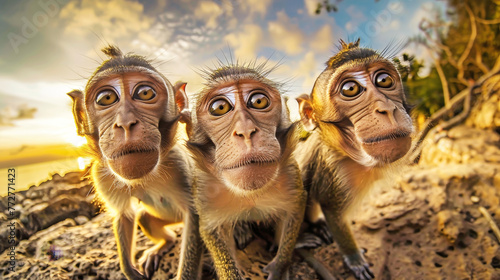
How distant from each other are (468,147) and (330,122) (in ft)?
17.7

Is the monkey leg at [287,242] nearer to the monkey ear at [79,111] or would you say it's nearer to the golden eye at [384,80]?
the golden eye at [384,80]

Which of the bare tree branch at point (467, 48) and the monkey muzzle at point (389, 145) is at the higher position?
the bare tree branch at point (467, 48)

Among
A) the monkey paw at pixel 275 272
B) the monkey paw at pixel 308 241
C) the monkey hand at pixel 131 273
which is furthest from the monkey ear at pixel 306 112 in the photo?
the monkey hand at pixel 131 273

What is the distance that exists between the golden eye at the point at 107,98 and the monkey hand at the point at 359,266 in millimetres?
2735

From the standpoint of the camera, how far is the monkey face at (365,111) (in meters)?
2.30

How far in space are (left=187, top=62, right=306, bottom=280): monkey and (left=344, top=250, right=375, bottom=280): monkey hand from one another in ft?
2.52

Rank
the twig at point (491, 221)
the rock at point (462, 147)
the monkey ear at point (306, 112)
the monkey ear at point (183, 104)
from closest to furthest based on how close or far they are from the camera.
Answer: the monkey ear at point (183, 104) → the monkey ear at point (306, 112) → the twig at point (491, 221) → the rock at point (462, 147)

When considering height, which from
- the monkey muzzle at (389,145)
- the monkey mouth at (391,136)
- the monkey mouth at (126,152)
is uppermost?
the monkey mouth at (126,152)

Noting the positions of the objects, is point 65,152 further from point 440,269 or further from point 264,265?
point 440,269

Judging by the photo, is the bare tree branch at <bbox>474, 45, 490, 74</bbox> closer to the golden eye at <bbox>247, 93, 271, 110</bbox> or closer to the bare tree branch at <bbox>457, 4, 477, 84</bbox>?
the bare tree branch at <bbox>457, 4, 477, 84</bbox>

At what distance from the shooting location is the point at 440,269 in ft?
11.4

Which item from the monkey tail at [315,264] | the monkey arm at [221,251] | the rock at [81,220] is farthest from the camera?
the rock at [81,220]

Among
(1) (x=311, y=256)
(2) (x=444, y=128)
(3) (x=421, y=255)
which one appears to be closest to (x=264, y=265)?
(1) (x=311, y=256)

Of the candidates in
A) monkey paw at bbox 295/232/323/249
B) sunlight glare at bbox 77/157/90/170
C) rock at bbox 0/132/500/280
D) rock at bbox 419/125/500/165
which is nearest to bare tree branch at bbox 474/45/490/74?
rock at bbox 419/125/500/165
